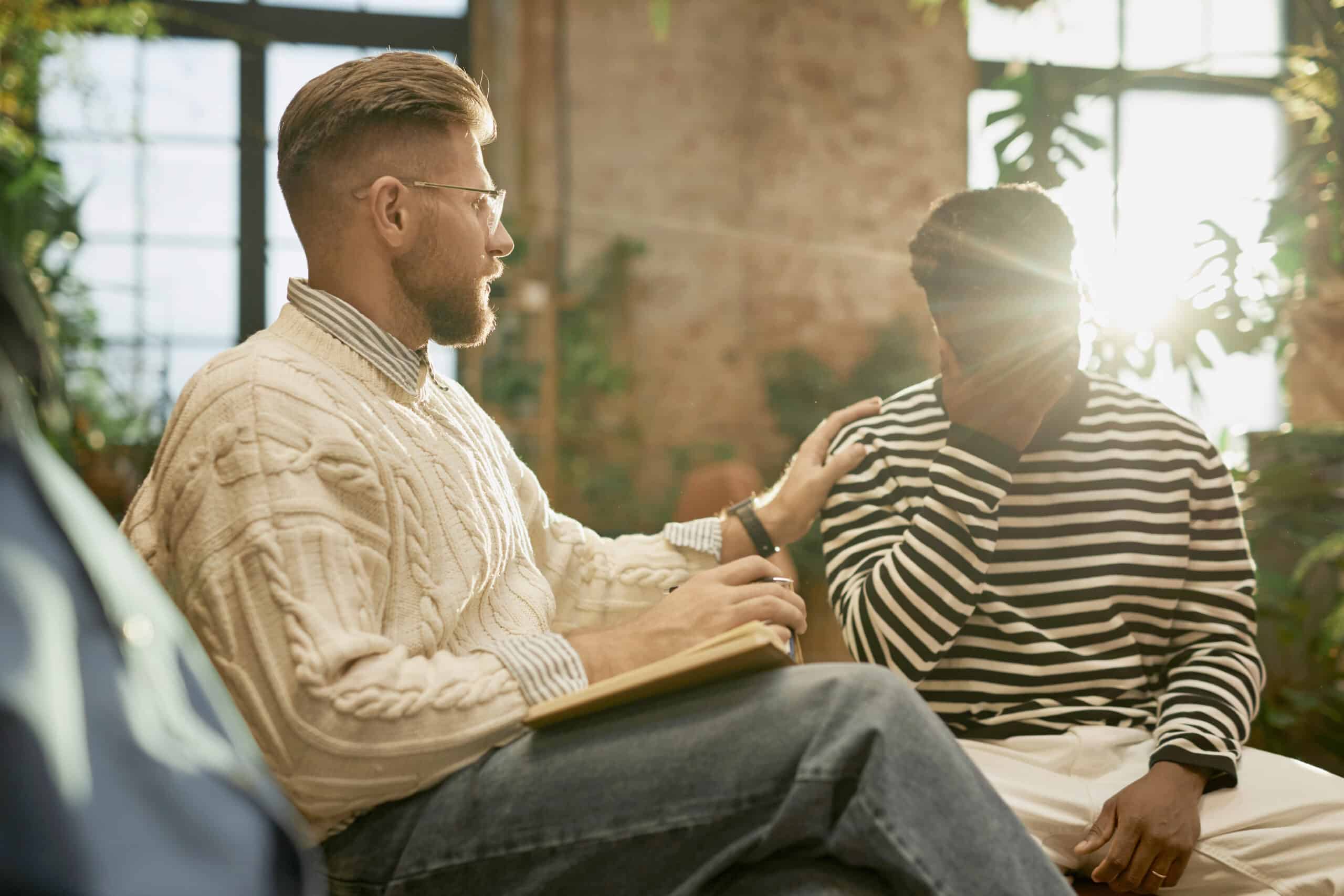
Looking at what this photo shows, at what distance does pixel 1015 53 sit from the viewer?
243 inches

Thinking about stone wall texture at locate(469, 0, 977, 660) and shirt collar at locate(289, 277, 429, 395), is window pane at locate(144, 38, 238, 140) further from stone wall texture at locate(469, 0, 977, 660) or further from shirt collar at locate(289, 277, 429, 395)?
shirt collar at locate(289, 277, 429, 395)

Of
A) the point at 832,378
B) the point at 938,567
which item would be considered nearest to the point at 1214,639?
the point at 938,567

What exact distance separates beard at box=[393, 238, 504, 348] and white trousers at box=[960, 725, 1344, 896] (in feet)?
2.74

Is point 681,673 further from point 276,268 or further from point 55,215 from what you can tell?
point 276,268

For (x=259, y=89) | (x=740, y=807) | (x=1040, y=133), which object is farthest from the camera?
(x=259, y=89)

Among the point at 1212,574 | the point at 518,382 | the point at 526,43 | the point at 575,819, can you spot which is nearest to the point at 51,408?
the point at 575,819

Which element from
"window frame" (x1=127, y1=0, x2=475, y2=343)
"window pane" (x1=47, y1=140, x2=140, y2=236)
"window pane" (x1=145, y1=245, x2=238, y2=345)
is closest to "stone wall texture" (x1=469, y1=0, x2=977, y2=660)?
"window frame" (x1=127, y1=0, x2=475, y2=343)

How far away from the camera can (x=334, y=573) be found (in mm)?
1042

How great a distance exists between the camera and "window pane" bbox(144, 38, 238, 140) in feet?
18.5

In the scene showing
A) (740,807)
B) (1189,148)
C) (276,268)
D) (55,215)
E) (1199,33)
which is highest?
(1199,33)

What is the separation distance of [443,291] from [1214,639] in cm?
110

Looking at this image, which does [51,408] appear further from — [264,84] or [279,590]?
[264,84]

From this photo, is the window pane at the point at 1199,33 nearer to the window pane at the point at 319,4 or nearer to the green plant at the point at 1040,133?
the green plant at the point at 1040,133

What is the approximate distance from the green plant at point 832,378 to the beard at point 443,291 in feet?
14.2
